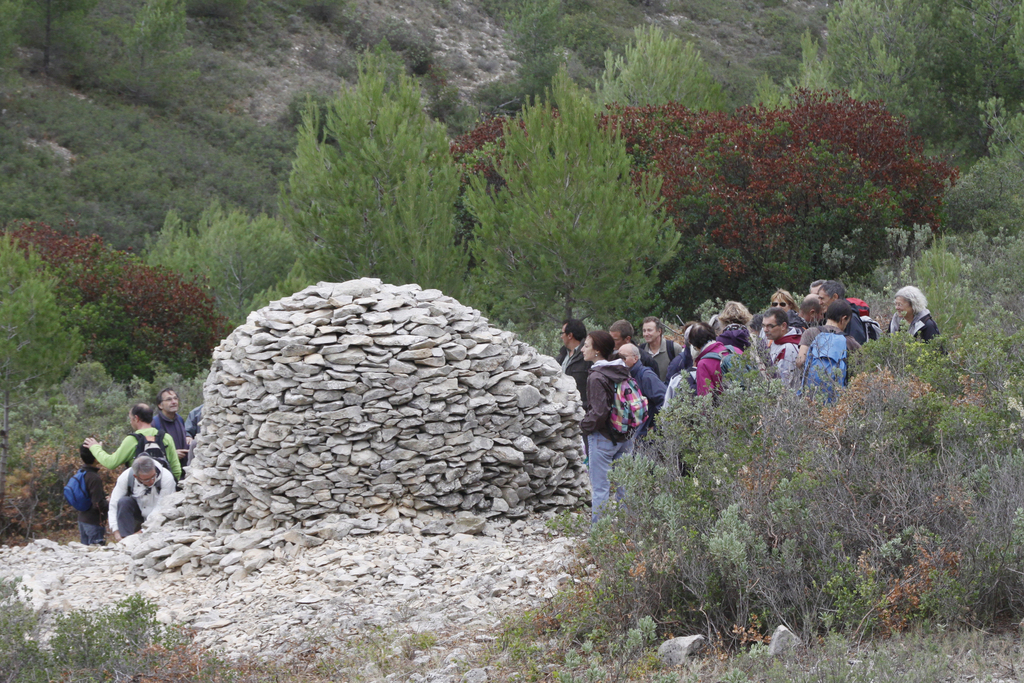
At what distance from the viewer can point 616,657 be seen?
4.21 meters

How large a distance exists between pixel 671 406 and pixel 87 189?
27.7m

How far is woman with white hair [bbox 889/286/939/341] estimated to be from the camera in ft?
22.0

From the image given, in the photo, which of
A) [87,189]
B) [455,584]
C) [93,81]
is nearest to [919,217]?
[455,584]

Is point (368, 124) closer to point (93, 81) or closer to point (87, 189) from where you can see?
point (87, 189)

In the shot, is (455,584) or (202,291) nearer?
(455,584)

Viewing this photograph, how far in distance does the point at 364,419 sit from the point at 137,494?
2418 millimetres

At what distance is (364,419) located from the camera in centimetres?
665

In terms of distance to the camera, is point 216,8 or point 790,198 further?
point 216,8

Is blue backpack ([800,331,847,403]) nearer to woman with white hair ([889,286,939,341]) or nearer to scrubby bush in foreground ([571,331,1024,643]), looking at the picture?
scrubby bush in foreground ([571,331,1024,643])

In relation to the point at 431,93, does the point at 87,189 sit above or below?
below

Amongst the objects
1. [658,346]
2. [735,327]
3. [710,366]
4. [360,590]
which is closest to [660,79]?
[658,346]

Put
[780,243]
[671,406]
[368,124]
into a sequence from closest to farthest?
[671,406]
[368,124]
[780,243]

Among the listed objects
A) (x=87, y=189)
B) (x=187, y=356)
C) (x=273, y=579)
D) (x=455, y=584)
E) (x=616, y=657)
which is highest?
(x=616, y=657)

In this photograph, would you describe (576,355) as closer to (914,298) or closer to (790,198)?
(914,298)
